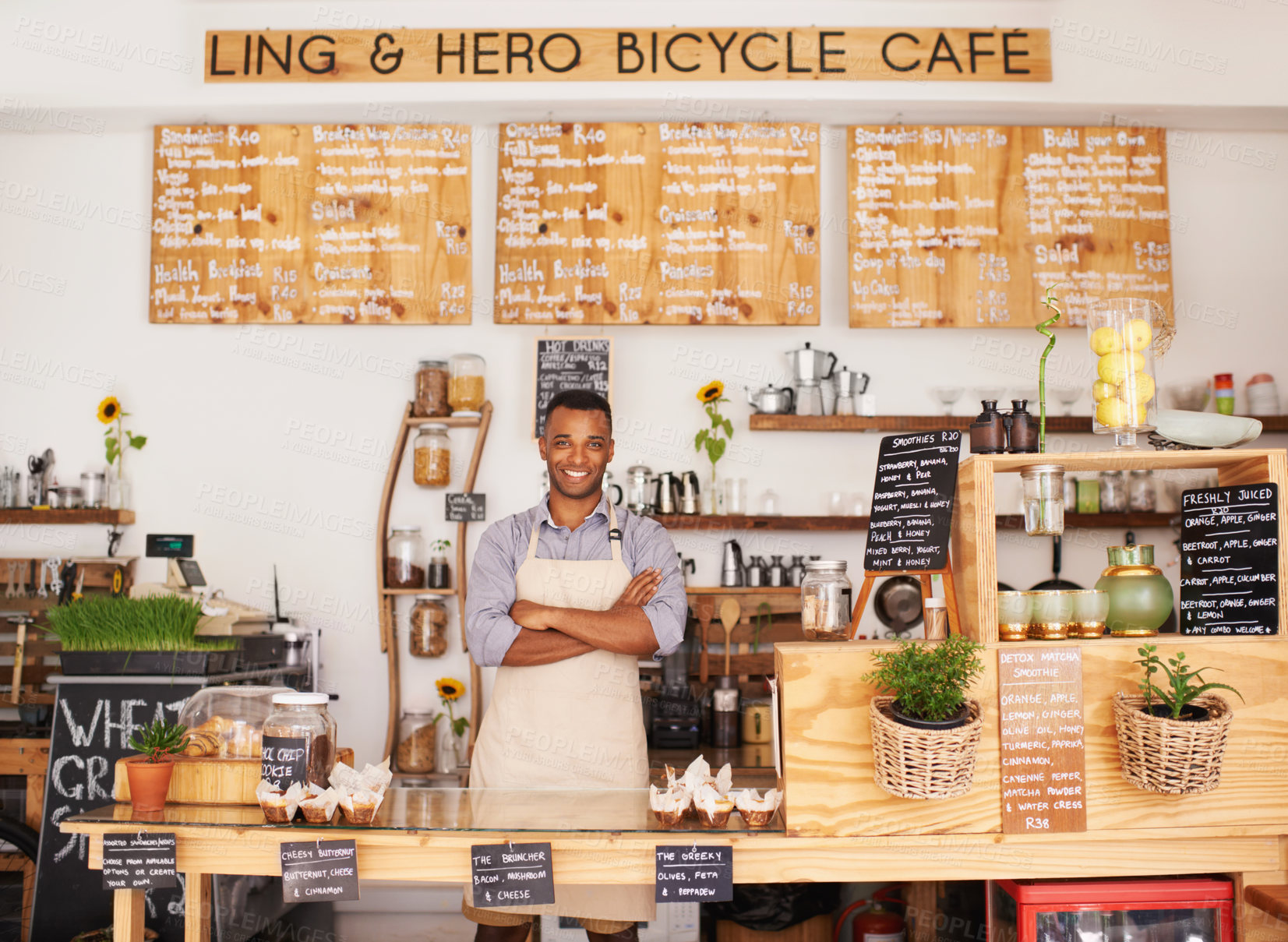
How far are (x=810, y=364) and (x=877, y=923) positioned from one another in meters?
2.11

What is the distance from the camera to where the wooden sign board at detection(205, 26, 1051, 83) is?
4152 millimetres

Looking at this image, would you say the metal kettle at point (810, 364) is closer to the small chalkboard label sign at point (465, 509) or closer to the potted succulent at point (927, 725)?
the small chalkboard label sign at point (465, 509)

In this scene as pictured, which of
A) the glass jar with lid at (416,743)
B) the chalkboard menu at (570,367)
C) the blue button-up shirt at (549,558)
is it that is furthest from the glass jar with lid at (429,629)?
the blue button-up shirt at (549,558)

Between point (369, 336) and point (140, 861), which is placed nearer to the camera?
point (140, 861)

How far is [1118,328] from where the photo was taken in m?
2.05

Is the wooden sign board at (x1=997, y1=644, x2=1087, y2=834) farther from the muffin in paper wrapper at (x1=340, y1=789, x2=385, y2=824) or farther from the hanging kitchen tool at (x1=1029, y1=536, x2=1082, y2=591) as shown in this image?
the hanging kitchen tool at (x1=1029, y1=536, x2=1082, y2=591)

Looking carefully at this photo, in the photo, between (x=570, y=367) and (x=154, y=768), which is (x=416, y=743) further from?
(x=154, y=768)

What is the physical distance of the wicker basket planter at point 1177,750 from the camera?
5.92 ft

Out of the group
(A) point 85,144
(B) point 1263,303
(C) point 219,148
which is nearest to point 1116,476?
(B) point 1263,303

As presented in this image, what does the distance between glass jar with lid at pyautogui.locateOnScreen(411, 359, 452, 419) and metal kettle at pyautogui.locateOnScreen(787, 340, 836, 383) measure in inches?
57.0

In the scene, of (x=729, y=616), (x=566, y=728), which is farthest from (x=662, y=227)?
(x=566, y=728)

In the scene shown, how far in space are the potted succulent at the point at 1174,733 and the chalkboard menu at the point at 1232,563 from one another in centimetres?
19

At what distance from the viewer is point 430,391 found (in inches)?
167

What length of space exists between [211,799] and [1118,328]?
2.01m
